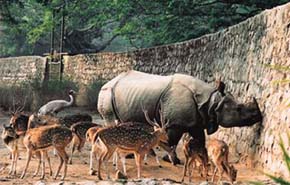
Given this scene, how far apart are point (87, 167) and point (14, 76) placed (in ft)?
62.3

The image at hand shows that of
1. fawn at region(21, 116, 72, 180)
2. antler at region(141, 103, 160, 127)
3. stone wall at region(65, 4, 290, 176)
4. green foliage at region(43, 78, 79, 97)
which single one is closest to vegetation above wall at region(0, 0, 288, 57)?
stone wall at region(65, 4, 290, 176)

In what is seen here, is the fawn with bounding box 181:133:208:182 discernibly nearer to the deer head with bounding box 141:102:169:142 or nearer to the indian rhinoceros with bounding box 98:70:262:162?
the deer head with bounding box 141:102:169:142

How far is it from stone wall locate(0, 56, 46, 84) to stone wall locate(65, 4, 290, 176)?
10.4 metres

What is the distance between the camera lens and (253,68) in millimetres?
9656

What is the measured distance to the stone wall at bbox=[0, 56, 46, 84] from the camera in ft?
81.8

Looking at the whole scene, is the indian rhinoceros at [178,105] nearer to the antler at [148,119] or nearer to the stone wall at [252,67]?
the antler at [148,119]

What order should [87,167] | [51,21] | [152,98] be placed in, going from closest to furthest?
1. [87,167]
2. [152,98]
3. [51,21]

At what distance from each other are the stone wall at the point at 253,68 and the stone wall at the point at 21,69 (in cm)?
1038

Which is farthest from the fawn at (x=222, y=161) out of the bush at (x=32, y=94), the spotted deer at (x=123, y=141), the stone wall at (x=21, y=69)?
the stone wall at (x=21, y=69)

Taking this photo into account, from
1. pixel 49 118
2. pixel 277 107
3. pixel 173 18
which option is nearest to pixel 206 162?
pixel 277 107

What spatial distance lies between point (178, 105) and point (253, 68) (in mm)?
1432

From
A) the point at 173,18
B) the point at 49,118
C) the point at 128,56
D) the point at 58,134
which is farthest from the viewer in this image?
the point at 128,56

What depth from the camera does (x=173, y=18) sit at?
17.9 meters

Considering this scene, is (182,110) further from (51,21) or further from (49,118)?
(51,21)
